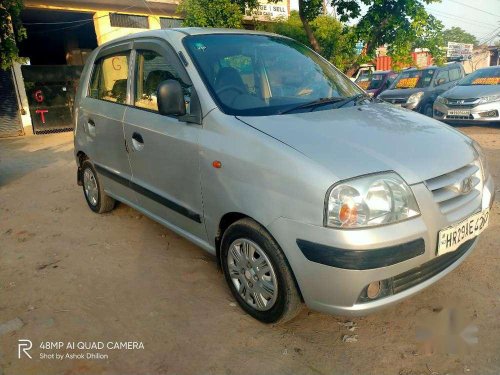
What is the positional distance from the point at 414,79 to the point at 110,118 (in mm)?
9282

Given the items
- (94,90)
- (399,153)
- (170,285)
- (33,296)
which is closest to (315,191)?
(399,153)

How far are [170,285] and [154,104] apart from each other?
4.55 ft

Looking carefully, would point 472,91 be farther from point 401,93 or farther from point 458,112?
point 401,93

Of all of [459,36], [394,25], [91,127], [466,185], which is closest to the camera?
[466,185]

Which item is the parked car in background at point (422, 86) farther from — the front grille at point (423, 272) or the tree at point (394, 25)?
the front grille at point (423, 272)

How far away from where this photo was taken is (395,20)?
7.43m

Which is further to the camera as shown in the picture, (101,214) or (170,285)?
(101,214)

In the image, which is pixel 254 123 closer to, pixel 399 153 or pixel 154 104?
pixel 399 153

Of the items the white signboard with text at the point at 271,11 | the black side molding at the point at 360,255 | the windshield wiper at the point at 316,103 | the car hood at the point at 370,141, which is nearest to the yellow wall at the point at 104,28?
the white signboard with text at the point at 271,11

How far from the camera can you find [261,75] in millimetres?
2836

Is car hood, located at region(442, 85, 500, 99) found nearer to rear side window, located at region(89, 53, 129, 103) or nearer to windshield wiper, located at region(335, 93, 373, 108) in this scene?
windshield wiper, located at region(335, 93, 373, 108)

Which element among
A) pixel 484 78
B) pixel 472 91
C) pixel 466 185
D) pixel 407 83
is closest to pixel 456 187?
pixel 466 185

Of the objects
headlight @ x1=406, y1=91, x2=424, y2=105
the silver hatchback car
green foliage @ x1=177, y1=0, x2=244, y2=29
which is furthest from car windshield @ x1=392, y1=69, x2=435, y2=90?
the silver hatchback car

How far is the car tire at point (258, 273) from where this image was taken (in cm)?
212
